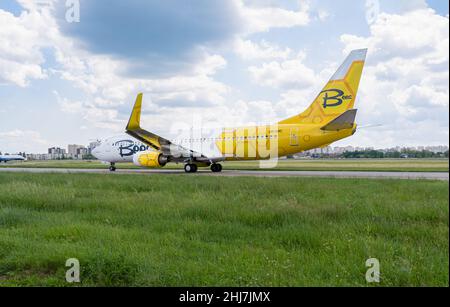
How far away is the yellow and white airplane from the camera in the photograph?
23.2 m

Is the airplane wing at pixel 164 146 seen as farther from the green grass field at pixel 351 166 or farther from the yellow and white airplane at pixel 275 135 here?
the green grass field at pixel 351 166

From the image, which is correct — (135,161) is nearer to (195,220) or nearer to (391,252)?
(195,220)

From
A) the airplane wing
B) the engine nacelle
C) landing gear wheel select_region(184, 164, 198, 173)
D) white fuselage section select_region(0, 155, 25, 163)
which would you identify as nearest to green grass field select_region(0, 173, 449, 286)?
the engine nacelle

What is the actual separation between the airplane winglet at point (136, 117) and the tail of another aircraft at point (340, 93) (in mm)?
10837

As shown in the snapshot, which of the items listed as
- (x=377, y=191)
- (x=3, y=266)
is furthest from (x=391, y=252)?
(x=377, y=191)

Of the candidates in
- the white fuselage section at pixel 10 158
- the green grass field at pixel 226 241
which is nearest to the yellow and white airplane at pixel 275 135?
the green grass field at pixel 226 241

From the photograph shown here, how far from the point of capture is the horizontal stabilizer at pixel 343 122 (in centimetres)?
2084

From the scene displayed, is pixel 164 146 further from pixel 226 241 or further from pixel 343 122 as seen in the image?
pixel 226 241

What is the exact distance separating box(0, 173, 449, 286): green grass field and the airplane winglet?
42.7 ft

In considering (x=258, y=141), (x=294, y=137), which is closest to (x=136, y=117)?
(x=258, y=141)

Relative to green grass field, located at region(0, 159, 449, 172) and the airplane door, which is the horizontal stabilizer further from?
green grass field, located at region(0, 159, 449, 172)
